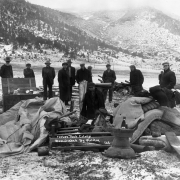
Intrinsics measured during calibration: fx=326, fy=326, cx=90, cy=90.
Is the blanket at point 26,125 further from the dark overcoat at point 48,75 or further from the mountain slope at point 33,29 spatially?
the mountain slope at point 33,29

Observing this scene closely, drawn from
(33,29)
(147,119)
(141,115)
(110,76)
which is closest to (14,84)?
(110,76)

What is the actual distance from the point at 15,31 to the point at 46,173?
170ft

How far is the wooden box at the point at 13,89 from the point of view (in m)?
8.24

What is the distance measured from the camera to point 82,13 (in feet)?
468

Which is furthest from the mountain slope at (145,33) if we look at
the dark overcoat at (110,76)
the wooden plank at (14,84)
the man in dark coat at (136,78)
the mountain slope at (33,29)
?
the wooden plank at (14,84)

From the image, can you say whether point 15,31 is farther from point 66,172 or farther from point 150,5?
point 150,5

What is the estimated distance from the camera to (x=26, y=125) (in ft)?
19.4

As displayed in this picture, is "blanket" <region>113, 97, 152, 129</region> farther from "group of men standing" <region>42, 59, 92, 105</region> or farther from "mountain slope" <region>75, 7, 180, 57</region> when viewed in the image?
"mountain slope" <region>75, 7, 180, 57</region>

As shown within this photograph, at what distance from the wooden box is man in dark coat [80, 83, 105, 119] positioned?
2.01 m

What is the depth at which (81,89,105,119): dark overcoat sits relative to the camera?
7000 mm

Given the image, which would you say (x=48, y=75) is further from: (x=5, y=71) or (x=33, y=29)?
(x=33, y=29)

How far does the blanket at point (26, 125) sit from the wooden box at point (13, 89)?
1081 millimetres

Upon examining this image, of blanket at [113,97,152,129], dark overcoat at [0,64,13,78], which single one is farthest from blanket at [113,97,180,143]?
dark overcoat at [0,64,13,78]

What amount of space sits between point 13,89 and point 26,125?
3.14m
